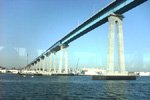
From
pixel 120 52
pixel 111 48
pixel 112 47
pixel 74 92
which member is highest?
pixel 112 47

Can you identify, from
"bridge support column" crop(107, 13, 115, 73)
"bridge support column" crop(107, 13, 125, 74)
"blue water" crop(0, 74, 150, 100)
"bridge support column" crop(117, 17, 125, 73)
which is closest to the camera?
"blue water" crop(0, 74, 150, 100)

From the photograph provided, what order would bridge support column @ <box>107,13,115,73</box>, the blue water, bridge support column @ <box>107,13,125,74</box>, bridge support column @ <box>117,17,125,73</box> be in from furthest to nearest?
bridge support column @ <box>117,17,125,73</box>
bridge support column @ <box>107,13,125,74</box>
bridge support column @ <box>107,13,115,73</box>
the blue water

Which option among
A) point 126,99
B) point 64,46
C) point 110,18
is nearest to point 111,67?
point 110,18

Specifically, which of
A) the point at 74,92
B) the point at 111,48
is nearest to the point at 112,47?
the point at 111,48

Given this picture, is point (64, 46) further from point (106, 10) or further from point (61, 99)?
point (61, 99)

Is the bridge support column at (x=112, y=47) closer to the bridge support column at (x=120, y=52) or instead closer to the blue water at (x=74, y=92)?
the bridge support column at (x=120, y=52)

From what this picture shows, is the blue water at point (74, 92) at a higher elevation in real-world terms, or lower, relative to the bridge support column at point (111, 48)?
lower

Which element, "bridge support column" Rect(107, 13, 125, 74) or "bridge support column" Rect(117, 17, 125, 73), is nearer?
"bridge support column" Rect(107, 13, 125, 74)

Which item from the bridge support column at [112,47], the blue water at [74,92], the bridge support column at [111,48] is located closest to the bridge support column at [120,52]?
the bridge support column at [112,47]

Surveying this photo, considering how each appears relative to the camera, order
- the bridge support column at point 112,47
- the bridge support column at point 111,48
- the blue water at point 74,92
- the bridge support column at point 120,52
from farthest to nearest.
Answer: the bridge support column at point 120,52 < the bridge support column at point 112,47 < the bridge support column at point 111,48 < the blue water at point 74,92

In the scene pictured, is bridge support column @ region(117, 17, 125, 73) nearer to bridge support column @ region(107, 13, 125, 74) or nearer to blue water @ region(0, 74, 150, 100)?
bridge support column @ region(107, 13, 125, 74)

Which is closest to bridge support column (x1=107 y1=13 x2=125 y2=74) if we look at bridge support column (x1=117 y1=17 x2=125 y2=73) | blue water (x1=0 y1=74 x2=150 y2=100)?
bridge support column (x1=117 y1=17 x2=125 y2=73)

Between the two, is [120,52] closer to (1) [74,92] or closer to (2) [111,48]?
(2) [111,48]

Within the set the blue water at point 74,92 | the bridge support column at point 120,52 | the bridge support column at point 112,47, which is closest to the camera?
the blue water at point 74,92
